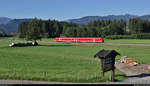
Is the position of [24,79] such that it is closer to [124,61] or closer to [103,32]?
[124,61]

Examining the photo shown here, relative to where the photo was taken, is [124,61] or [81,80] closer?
[81,80]

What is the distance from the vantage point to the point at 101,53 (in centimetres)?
1714

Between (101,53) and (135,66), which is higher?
(101,53)

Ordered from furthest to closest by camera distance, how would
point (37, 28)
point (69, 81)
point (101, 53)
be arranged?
1. point (37, 28)
2. point (101, 53)
3. point (69, 81)

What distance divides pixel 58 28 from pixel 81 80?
→ 165m

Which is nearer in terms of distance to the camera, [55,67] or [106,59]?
[106,59]

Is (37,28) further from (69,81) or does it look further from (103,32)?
(103,32)

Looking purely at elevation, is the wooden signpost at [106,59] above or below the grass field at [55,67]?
above

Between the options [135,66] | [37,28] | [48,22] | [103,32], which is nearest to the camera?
→ [135,66]

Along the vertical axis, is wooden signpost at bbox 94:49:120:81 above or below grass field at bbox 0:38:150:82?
above

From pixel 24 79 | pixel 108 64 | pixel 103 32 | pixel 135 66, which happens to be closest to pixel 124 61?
pixel 135 66

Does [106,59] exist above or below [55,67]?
above

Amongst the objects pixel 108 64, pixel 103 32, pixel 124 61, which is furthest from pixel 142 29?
pixel 108 64

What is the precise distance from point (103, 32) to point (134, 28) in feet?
104
